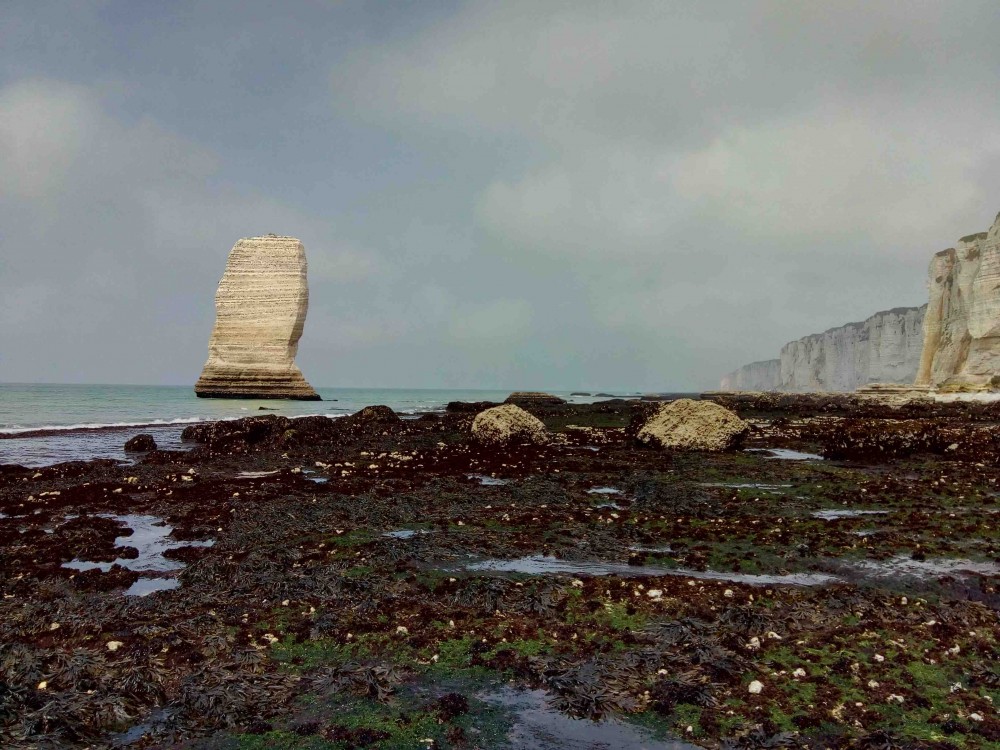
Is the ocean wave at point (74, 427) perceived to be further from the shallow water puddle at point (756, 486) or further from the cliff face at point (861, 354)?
the cliff face at point (861, 354)

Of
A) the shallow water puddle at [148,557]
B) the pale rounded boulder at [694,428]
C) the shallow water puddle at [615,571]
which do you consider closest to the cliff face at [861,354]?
the pale rounded boulder at [694,428]

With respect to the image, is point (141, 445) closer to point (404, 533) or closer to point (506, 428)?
point (506, 428)

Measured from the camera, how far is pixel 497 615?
6785 mm

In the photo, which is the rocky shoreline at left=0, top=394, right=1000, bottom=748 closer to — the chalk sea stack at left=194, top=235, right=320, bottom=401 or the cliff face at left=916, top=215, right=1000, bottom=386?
the cliff face at left=916, top=215, right=1000, bottom=386

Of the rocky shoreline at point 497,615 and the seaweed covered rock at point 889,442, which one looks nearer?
the rocky shoreline at point 497,615

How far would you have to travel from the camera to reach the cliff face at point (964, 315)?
65125mm

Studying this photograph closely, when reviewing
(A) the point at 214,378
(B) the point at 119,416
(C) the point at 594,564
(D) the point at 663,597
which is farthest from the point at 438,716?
(A) the point at 214,378

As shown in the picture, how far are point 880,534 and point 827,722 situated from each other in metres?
6.53

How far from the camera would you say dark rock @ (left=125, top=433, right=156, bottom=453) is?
78.9 ft

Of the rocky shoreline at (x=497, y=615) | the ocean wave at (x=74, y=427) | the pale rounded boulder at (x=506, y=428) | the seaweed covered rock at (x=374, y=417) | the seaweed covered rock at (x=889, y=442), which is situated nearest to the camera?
the rocky shoreline at (x=497, y=615)

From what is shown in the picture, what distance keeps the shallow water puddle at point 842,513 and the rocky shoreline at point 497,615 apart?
98 mm

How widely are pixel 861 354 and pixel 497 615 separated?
498ft

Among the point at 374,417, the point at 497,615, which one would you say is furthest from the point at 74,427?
the point at 497,615

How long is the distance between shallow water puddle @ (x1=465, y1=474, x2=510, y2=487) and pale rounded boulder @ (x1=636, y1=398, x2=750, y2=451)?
29.7 ft
